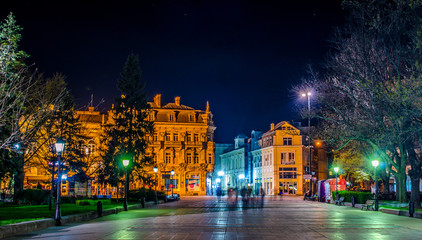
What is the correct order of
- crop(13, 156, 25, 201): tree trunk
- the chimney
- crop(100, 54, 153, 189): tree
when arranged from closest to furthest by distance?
crop(13, 156, 25, 201): tree trunk < crop(100, 54, 153, 189): tree < the chimney

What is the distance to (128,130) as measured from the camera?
2117 inches

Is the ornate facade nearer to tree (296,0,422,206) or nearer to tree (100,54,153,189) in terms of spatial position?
Result: tree (100,54,153,189)

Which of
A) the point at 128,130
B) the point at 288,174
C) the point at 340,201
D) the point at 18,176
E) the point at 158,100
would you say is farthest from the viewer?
the point at 158,100

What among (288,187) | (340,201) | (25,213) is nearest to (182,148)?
(288,187)

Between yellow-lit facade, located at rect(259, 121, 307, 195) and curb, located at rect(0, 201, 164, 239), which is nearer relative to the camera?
curb, located at rect(0, 201, 164, 239)

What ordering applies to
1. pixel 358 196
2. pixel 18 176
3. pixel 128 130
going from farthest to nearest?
1. pixel 128 130
2. pixel 358 196
3. pixel 18 176

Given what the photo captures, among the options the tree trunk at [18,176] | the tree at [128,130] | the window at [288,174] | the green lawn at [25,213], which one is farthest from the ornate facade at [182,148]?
the green lawn at [25,213]

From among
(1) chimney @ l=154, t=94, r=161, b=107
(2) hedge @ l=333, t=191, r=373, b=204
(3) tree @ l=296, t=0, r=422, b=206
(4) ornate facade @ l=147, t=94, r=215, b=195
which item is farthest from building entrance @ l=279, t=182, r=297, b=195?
(3) tree @ l=296, t=0, r=422, b=206

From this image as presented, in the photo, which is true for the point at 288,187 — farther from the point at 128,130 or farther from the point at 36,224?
the point at 36,224

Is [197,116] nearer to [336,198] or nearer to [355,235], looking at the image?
[336,198]

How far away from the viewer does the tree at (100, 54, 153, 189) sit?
2077 inches

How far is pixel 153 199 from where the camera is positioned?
48469 millimetres

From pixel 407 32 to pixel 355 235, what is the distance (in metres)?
14.8

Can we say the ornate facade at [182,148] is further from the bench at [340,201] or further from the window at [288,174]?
the bench at [340,201]
